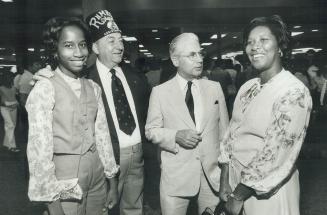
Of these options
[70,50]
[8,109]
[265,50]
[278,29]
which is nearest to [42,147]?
[70,50]

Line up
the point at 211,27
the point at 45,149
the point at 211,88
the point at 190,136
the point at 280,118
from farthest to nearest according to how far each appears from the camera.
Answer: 1. the point at 211,27
2. the point at 211,88
3. the point at 190,136
4. the point at 45,149
5. the point at 280,118

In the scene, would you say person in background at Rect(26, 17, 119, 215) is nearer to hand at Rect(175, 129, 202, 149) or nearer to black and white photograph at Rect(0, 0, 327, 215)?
black and white photograph at Rect(0, 0, 327, 215)

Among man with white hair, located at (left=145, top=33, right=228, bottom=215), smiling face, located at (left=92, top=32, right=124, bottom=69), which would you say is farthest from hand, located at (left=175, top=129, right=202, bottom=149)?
smiling face, located at (left=92, top=32, right=124, bottom=69)

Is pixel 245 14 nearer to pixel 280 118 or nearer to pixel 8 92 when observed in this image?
pixel 8 92

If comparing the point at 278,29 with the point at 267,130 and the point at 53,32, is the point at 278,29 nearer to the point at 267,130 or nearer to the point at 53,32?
the point at 267,130

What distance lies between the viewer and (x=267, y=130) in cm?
210

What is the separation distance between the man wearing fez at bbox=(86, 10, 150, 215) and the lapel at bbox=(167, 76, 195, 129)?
39cm

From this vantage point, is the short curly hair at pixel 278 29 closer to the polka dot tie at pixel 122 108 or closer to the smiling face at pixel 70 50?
the smiling face at pixel 70 50

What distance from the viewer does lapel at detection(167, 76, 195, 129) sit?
2959 millimetres

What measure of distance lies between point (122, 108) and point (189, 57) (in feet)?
2.07

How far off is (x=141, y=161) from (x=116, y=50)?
2.88 feet

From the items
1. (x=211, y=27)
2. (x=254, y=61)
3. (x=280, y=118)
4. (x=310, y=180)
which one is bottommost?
(x=310, y=180)

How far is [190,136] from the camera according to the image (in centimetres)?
285

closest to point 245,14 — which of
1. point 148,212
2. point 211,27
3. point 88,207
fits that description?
point 211,27
